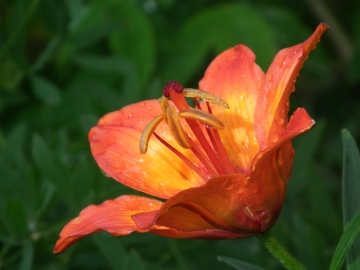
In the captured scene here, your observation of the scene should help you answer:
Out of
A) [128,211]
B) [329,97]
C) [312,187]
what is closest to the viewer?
[128,211]

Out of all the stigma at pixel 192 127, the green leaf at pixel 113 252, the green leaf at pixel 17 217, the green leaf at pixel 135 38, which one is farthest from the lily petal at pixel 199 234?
the green leaf at pixel 135 38

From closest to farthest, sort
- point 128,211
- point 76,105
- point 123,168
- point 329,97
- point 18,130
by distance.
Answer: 1. point 128,211
2. point 123,168
3. point 18,130
4. point 76,105
5. point 329,97

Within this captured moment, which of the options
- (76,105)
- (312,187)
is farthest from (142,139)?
(76,105)

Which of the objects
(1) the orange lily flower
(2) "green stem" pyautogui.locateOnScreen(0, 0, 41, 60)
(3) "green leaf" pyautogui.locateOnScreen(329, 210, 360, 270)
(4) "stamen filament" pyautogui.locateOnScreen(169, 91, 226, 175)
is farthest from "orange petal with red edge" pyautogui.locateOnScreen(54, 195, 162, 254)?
(2) "green stem" pyautogui.locateOnScreen(0, 0, 41, 60)

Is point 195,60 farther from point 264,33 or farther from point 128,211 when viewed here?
point 128,211

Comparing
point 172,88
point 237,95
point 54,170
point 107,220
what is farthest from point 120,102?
point 107,220

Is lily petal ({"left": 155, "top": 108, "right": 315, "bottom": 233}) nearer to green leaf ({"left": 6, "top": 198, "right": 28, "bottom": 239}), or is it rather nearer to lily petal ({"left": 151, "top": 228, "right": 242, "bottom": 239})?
lily petal ({"left": 151, "top": 228, "right": 242, "bottom": 239})

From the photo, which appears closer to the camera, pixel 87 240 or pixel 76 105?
pixel 87 240
